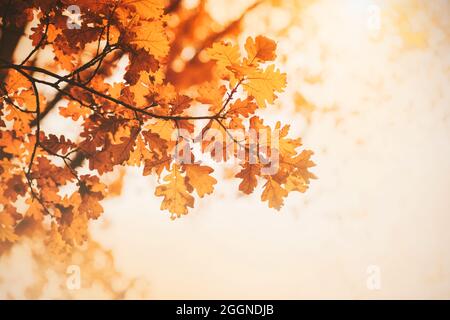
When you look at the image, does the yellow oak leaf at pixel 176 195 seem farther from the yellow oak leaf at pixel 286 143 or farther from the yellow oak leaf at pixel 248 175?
the yellow oak leaf at pixel 286 143

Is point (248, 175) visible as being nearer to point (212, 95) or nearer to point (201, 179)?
point (201, 179)

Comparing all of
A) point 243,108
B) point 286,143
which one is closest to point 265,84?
point 243,108

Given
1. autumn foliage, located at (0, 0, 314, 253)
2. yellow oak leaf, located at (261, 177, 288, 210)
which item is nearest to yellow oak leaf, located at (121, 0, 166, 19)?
autumn foliage, located at (0, 0, 314, 253)

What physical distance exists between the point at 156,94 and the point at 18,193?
1.03 m

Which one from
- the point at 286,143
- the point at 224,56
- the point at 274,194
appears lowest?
the point at 274,194

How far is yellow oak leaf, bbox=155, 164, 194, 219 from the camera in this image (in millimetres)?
1209

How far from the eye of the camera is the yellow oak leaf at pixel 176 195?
121cm

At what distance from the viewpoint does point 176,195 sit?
1.21 meters

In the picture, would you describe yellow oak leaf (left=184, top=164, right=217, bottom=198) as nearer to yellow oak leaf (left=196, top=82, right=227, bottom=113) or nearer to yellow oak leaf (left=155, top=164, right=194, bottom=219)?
yellow oak leaf (left=155, top=164, right=194, bottom=219)

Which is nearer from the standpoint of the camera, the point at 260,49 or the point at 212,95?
the point at 260,49

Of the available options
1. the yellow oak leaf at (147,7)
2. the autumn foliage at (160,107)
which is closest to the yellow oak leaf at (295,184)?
the autumn foliage at (160,107)

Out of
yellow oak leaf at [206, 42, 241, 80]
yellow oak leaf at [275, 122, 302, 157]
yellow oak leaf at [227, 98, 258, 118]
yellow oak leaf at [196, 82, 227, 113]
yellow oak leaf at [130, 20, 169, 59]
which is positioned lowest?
yellow oak leaf at [275, 122, 302, 157]
